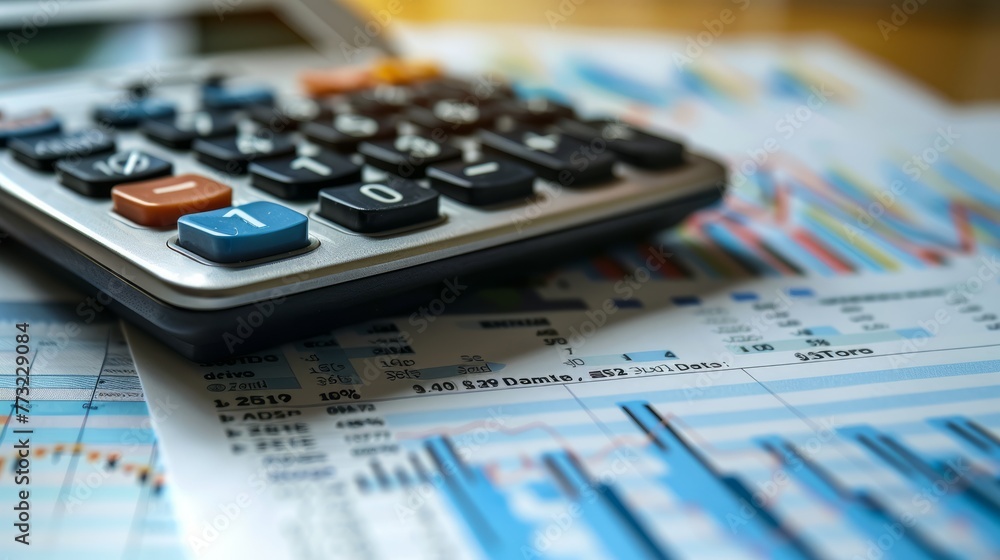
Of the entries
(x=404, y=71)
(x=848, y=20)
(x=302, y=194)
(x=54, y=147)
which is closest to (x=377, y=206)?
(x=302, y=194)

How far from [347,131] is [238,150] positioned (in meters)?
0.05

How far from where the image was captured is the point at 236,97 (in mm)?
465

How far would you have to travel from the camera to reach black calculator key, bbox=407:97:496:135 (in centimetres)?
43

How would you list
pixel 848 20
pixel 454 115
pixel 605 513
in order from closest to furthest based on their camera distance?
pixel 605 513 → pixel 454 115 → pixel 848 20

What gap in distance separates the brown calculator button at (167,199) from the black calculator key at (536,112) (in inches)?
6.3

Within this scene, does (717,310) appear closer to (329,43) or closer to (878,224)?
(878,224)

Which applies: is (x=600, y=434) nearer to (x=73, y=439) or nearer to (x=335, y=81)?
(x=73, y=439)

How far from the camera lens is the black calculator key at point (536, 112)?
0.45m

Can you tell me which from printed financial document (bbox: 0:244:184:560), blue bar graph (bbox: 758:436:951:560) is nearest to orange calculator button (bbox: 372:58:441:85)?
printed financial document (bbox: 0:244:184:560)

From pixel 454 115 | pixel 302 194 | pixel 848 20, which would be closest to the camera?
pixel 302 194

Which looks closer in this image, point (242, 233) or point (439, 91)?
point (242, 233)

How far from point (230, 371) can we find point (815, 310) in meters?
0.20

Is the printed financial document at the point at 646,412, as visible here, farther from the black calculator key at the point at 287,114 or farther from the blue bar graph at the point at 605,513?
the black calculator key at the point at 287,114

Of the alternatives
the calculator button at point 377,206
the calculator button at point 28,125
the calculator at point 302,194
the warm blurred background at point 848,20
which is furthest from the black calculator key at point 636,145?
the warm blurred background at point 848,20
